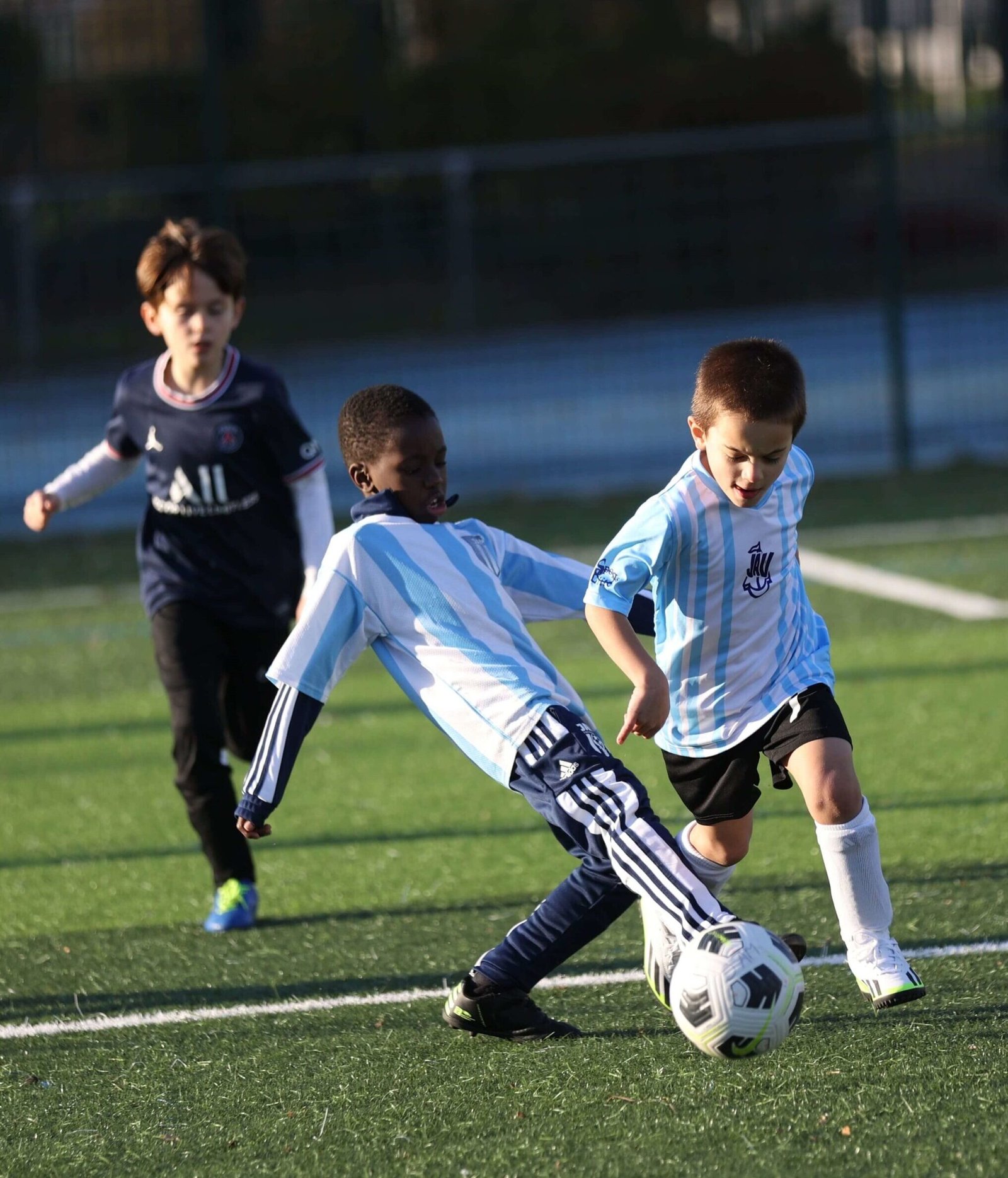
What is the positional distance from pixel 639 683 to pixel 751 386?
62 centimetres

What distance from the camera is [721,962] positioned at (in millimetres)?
3143

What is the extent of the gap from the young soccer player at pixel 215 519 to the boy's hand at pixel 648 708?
1.60 meters

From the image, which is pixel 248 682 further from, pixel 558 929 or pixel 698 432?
pixel 698 432

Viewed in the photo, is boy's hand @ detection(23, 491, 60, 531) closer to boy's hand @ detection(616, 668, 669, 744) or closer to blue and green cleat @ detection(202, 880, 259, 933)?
blue and green cleat @ detection(202, 880, 259, 933)

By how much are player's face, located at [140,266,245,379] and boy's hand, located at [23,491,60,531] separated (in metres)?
0.52

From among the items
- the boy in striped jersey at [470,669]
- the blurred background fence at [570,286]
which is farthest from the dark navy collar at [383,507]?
the blurred background fence at [570,286]

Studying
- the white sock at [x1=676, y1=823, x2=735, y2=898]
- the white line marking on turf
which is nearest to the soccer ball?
the white sock at [x1=676, y1=823, x2=735, y2=898]

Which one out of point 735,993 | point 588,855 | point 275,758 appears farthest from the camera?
point 275,758

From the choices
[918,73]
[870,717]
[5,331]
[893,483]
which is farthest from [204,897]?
[918,73]

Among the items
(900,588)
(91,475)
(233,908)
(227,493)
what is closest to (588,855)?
(233,908)

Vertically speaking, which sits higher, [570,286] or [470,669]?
[570,286]

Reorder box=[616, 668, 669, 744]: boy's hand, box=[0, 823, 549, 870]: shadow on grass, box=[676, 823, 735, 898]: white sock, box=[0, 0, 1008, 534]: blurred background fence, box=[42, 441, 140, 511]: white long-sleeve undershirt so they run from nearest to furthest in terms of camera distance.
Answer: box=[616, 668, 669, 744]: boy's hand
box=[676, 823, 735, 898]: white sock
box=[42, 441, 140, 511]: white long-sleeve undershirt
box=[0, 823, 549, 870]: shadow on grass
box=[0, 0, 1008, 534]: blurred background fence

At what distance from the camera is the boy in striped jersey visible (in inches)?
132

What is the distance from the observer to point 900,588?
8.93 meters
